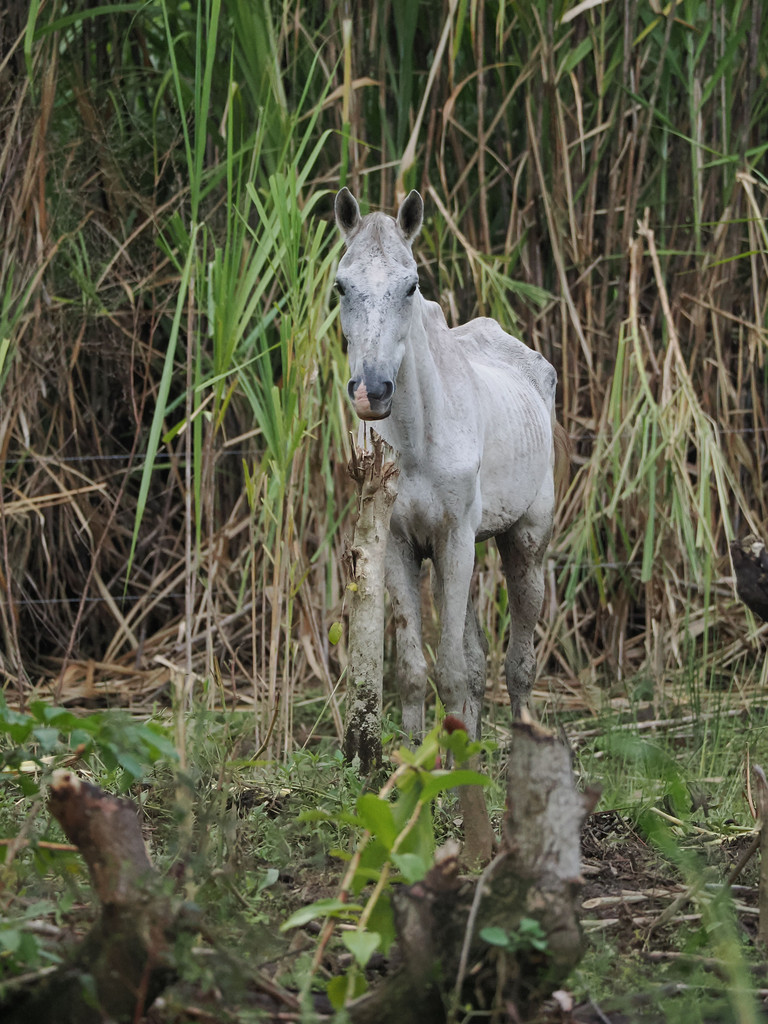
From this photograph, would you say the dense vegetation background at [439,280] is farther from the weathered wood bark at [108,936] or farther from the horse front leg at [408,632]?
the weathered wood bark at [108,936]

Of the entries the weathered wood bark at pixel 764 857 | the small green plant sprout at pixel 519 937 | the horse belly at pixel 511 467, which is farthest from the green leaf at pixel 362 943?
the horse belly at pixel 511 467

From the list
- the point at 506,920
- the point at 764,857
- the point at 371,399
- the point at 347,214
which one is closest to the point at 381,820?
the point at 506,920

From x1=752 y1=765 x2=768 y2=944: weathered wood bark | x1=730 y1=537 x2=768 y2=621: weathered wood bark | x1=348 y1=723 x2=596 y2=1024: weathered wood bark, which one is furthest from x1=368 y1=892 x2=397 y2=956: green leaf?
x1=730 y1=537 x2=768 y2=621: weathered wood bark

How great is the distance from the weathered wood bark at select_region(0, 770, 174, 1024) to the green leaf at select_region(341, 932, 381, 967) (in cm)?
24

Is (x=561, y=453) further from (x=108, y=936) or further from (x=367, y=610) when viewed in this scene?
(x=108, y=936)

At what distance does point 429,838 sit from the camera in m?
1.73

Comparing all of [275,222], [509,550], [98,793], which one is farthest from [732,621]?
[98,793]

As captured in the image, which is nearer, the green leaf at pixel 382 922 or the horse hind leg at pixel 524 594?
the green leaf at pixel 382 922

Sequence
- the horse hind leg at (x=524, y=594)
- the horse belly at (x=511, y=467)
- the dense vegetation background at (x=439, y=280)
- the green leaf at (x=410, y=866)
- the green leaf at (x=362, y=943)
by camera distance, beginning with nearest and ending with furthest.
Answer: the green leaf at (x=362, y=943), the green leaf at (x=410, y=866), the horse belly at (x=511, y=467), the horse hind leg at (x=524, y=594), the dense vegetation background at (x=439, y=280)

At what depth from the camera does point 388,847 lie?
65.2 inches

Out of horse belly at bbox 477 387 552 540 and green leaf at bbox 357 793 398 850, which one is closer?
green leaf at bbox 357 793 398 850

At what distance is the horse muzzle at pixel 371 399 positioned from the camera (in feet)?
8.20

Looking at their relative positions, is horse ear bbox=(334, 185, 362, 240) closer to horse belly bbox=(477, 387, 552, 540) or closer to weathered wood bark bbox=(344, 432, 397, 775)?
weathered wood bark bbox=(344, 432, 397, 775)

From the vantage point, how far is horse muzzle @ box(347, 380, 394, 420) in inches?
98.3
